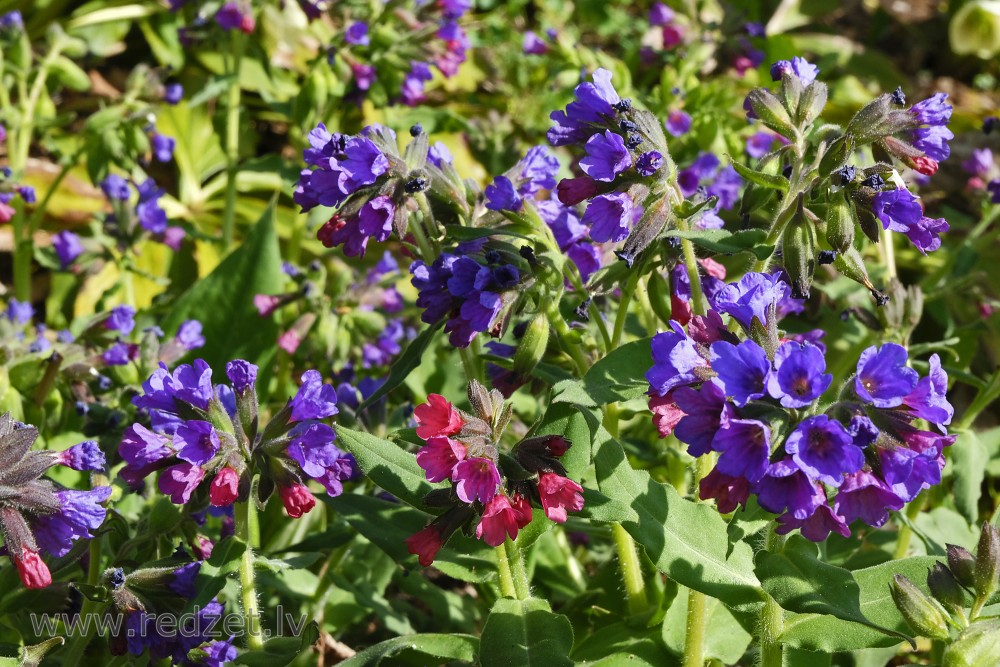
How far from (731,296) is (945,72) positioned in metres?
5.76

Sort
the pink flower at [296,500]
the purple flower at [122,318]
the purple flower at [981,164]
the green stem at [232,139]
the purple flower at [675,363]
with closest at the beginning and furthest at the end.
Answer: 1. the purple flower at [675,363]
2. the pink flower at [296,500]
3. the purple flower at [122,318]
4. the green stem at [232,139]
5. the purple flower at [981,164]

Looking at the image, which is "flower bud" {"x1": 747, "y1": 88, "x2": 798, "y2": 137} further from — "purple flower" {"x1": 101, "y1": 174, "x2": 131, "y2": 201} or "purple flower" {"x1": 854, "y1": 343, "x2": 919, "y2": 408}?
"purple flower" {"x1": 101, "y1": 174, "x2": 131, "y2": 201}

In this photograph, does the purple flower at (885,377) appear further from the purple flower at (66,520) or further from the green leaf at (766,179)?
the purple flower at (66,520)

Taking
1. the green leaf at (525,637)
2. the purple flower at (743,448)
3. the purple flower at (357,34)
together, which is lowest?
the green leaf at (525,637)

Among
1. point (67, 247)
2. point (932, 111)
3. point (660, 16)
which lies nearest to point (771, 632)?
point (932, 111)

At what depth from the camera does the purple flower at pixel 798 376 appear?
1.50 meters

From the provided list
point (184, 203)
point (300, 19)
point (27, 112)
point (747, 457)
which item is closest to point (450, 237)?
point (747, 457)

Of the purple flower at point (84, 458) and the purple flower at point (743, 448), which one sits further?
the purple flower at point (84, 458)

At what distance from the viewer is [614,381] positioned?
6.06 feet

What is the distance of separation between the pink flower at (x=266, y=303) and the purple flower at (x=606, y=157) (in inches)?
61.0

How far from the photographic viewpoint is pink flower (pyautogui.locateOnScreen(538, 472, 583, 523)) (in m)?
1.76

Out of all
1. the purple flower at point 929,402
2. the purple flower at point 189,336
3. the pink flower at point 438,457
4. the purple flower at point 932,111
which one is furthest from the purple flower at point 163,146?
the purple flower at point 929,402

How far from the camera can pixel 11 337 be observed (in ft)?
9.20

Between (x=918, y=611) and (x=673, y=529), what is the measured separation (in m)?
0.45
